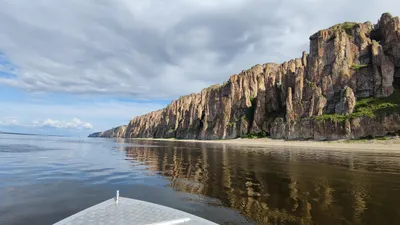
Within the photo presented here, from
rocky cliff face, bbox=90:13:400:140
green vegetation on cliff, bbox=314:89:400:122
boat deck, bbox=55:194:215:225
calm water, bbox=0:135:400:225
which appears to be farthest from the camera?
rocky cliff face, bbox=90:13:400:140

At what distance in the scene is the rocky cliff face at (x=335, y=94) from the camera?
7856 cm

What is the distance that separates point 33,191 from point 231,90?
142 metres

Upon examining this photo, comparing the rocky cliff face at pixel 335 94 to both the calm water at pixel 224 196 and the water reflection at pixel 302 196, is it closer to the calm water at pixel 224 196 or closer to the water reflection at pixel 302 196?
the water reflection at pixel 302 196

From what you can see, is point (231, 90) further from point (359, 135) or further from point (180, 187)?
point (180, 187)

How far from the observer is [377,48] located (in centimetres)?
9606

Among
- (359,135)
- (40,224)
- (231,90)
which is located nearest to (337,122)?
(359,135)

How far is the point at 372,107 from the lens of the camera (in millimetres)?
80625

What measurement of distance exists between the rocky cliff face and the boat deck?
81.3 metres

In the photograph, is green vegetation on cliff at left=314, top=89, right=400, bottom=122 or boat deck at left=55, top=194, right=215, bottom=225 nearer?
boat deck at left=55, top=194, right=215, bottom=225

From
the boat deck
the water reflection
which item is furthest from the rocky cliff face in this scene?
the boat deck

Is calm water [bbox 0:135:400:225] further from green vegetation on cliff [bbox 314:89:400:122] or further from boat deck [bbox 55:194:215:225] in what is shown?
green vegetation on cliff [bbox 314:89:400:122]

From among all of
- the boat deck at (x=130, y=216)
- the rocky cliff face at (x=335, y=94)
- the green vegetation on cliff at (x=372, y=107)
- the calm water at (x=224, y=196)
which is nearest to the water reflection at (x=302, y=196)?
the calm water at (x=224, y=196)

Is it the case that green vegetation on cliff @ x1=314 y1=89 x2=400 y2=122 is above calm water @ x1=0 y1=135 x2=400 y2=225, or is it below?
above

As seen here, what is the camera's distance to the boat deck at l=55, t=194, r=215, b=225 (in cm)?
A: 568
